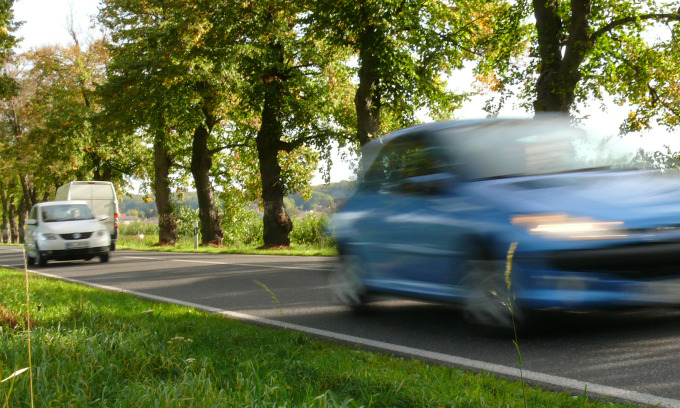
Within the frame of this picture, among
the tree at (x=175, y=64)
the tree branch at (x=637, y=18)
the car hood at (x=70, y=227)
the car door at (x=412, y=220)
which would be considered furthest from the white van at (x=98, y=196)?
the car door at (x=412, y=220)

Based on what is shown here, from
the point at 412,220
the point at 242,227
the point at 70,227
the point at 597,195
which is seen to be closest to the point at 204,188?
the point at 242,227

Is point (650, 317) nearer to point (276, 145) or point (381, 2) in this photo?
point (381, 2)

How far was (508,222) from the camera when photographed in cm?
531

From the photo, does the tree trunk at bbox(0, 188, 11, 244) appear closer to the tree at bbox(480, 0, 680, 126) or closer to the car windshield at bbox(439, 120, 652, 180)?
the tree at bbox(480, 0, 680, 126)

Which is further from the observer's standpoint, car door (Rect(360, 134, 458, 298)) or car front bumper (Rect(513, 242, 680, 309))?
car door (Rect(360, 134, 458, 298))

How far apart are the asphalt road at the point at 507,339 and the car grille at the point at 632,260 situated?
0.58 metres

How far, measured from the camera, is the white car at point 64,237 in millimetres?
17719

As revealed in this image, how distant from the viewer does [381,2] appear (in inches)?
719

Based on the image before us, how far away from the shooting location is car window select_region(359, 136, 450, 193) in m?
6.36

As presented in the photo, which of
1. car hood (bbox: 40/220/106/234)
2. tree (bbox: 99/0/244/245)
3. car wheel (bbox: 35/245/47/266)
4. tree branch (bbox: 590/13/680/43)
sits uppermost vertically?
tree (bbox: 99/0/244/245)

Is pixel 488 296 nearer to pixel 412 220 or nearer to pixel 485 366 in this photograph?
pixel 485 366

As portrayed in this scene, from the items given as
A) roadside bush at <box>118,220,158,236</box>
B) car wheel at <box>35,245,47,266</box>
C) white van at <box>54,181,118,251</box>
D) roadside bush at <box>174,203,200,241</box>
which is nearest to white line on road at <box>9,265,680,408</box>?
car wheel at <box>35,245,47,266</box>

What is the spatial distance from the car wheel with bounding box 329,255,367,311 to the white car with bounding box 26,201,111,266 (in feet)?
40.1

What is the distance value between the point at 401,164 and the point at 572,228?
2183 millimetres
